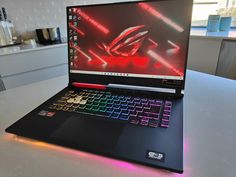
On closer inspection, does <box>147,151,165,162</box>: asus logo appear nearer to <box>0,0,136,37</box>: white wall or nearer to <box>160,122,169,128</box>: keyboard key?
<box>160,122,169,128</box>: keyboard key

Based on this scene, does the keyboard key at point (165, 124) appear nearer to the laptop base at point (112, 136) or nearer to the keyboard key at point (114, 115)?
the laptop base at point (112, 136)

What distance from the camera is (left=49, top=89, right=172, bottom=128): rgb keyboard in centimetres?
51

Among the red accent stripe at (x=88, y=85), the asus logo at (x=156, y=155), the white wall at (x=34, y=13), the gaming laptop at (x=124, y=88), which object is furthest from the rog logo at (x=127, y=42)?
the white wall at (x=34, y=13)

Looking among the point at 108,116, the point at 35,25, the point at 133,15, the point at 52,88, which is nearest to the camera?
the point at 108,116

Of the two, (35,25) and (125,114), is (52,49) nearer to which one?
(35,25)

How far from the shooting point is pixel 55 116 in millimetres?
554

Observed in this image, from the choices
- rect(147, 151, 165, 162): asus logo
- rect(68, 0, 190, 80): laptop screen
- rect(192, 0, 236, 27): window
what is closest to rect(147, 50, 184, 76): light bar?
rect(68, 0, 190, 80): laptop screen

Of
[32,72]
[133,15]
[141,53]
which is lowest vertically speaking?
[32,72]

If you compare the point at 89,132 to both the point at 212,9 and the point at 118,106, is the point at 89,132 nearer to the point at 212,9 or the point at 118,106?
the point at 118,106

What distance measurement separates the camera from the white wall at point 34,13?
196cm

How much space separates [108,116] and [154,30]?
13.1 inches

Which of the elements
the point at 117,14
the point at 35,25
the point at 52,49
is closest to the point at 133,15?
the point at 117,14

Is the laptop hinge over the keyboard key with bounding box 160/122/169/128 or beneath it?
over

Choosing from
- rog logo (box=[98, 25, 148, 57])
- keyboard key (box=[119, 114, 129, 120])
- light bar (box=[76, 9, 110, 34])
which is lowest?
keyboard key (box=[119, 114, 129, 120])
